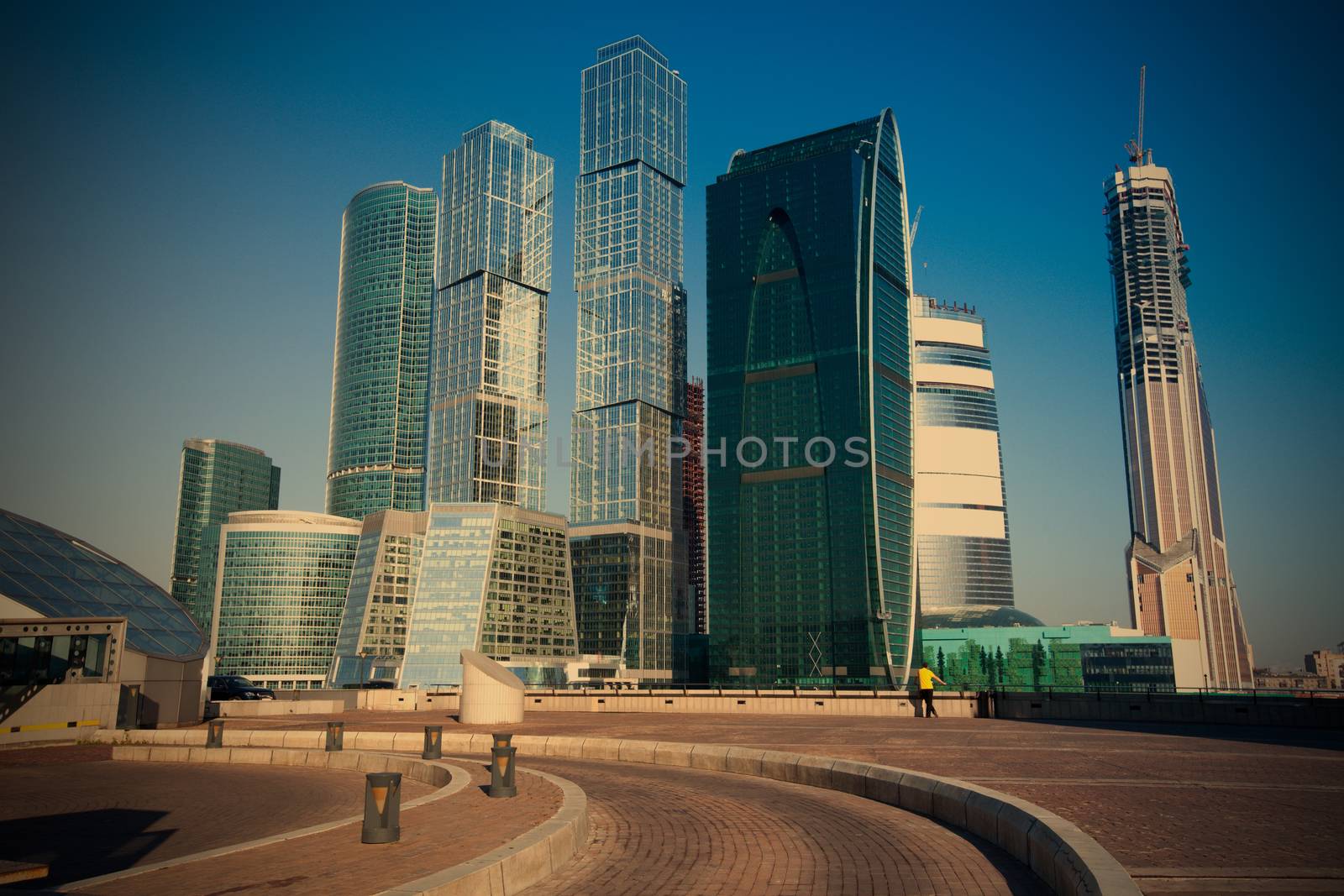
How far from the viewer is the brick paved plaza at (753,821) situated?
11.1 meters

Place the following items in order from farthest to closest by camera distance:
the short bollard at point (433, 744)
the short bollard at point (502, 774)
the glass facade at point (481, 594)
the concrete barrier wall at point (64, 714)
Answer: the glass facade at point (481, 594) < the concrete barrier wall at point (64, 714) < the short bollard at point (433, 744) < the short bollard at point (502, 774)

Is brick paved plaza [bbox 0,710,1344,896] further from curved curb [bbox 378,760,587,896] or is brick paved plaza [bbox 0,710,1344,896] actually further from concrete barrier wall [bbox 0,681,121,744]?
concrete barrier wall [bbox 0,681,121,744]

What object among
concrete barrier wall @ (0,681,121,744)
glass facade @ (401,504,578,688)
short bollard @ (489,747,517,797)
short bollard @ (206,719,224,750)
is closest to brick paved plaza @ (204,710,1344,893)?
concrete barrier wall @ (0,681,121,744)

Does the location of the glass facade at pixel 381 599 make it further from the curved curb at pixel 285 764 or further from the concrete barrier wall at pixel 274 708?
the curved curb at pixel 285 764

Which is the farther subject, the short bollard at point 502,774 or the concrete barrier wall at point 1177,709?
the concrete barrier wall at point 1177,709

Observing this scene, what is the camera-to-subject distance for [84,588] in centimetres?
4078

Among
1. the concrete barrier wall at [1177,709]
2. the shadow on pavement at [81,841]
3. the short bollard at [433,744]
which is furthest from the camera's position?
the concrete barrier wall at [1177,709]

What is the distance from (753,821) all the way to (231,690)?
57.0 meters

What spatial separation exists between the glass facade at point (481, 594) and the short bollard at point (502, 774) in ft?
525

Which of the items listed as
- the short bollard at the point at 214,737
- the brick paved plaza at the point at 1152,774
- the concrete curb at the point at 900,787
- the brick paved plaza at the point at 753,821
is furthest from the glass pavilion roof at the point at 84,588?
the brick paved plaza at the point at 753,821

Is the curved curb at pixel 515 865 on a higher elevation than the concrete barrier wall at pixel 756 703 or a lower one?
lower

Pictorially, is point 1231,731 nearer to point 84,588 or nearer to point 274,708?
point 84,588

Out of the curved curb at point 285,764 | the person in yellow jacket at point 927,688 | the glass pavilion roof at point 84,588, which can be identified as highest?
the glass pavilion roof at point 84,588

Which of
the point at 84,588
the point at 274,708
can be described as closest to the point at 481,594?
the point at 274,708
